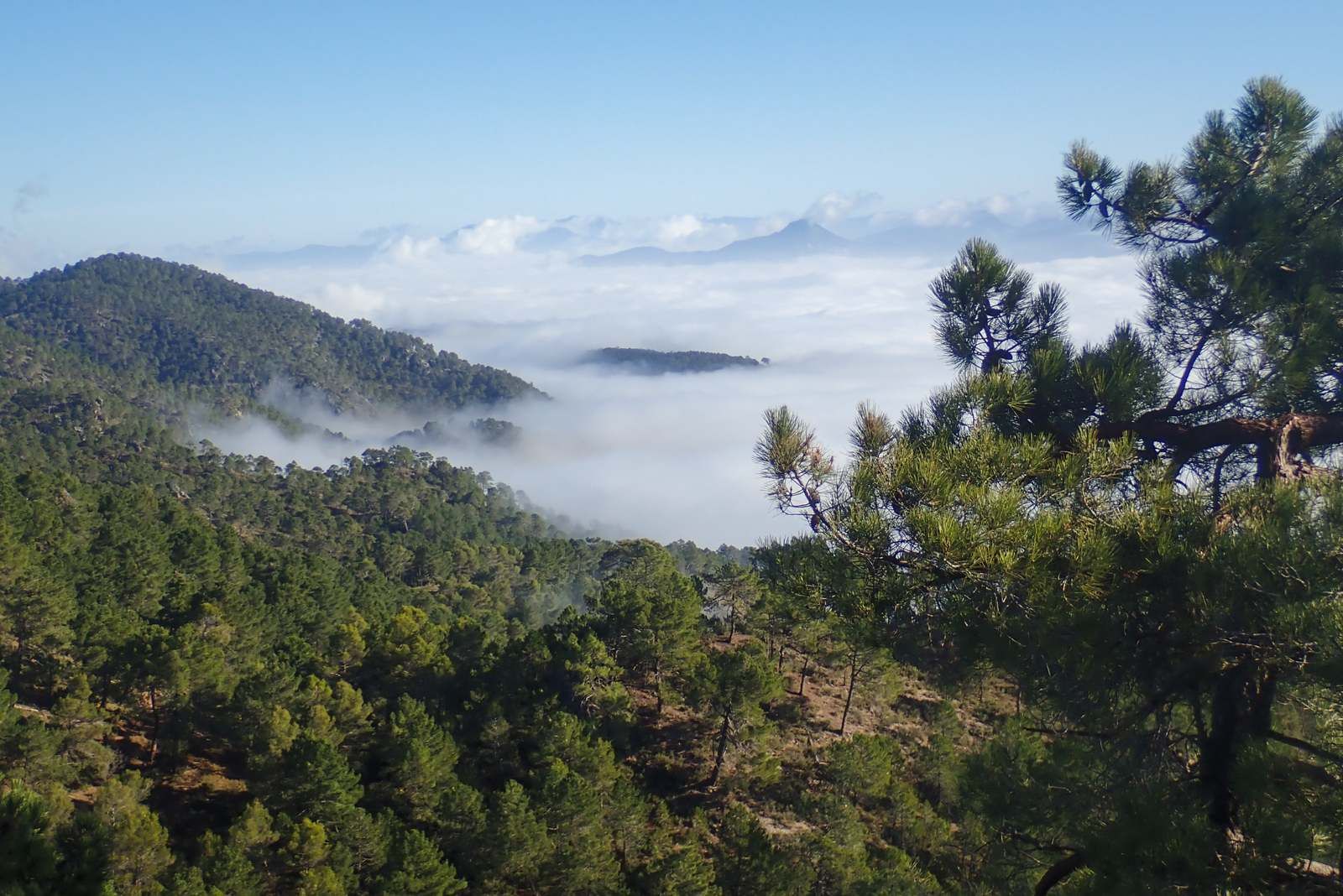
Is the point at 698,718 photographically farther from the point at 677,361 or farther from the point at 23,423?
the point at 677,361

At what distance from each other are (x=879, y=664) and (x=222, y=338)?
410 feet

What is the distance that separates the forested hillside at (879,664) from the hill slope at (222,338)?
92.0 metres

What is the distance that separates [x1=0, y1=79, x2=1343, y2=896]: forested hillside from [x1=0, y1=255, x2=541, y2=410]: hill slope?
91999 millimetres

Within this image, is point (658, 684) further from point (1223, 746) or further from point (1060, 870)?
point (1223, 746)

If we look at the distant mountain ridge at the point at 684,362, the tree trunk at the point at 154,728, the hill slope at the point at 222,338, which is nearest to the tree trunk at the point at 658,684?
the tree trunk at the point at 154,728

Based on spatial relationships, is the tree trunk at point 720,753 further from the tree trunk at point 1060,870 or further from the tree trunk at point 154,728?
the tree trunk at point 1060,870

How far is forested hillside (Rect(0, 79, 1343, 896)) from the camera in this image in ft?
10.4

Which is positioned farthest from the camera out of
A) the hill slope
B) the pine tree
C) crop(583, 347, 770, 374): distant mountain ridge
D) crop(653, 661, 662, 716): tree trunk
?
crop(583, 347, 770, 374): distant mountain ridge

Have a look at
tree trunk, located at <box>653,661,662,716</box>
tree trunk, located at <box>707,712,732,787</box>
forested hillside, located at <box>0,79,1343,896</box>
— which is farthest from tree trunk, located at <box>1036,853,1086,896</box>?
tree trunk, located at <box>653,661,662,716</box>

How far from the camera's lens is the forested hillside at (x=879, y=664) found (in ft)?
10.4

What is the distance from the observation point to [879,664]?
16438mm

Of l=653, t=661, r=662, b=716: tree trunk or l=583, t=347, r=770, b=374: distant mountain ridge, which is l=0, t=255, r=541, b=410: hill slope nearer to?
l=583, t=347, r=770, b=374: distant mountain ridge

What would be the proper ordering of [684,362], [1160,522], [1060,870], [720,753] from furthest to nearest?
[684,362]
[720,753]
[1060,870]
[1160,522]

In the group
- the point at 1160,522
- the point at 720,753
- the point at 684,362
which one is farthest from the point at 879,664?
the point at 684,362
